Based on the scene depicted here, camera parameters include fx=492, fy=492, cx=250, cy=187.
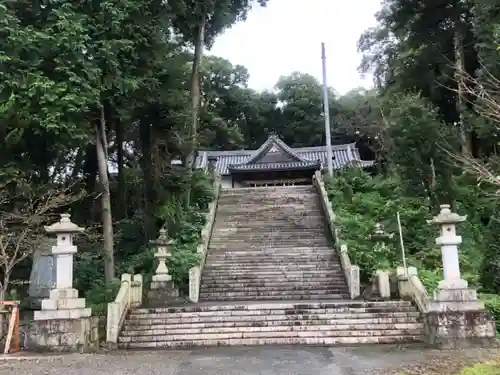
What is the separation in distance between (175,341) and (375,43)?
103 ft

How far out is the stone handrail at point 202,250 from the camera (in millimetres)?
13234

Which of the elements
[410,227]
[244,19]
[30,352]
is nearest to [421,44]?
[244,19]

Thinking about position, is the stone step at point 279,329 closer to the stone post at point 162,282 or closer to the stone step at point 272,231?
the stone post at point 162,282

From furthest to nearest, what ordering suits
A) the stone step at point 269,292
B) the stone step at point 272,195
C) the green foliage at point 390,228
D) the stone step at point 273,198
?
the stone step at point 272,195, the stone step at point 273,198, the green foliage at point 390,228, the stone step at point 269,292

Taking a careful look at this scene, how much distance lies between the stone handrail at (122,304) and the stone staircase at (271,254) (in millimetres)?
2172

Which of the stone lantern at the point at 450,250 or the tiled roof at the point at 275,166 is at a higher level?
the tiled roof at the point at 275,166

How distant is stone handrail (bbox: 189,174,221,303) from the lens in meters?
13.2

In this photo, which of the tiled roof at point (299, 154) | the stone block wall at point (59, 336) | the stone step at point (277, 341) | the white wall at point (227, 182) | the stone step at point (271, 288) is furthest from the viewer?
the tiled roof at point (299, 154)

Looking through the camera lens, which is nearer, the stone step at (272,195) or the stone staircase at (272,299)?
the stone staircase at (272,299)

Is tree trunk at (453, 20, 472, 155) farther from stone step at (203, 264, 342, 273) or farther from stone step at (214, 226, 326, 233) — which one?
stone step at (203, 264, 342, 273)

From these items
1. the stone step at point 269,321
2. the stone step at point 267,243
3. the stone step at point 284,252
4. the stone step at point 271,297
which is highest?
the stone step at point 267,243

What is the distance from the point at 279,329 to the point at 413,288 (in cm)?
319

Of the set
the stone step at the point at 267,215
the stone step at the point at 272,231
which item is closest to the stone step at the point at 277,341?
the stone step at the point at 272,231

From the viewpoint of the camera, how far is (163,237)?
13555 millimetres
